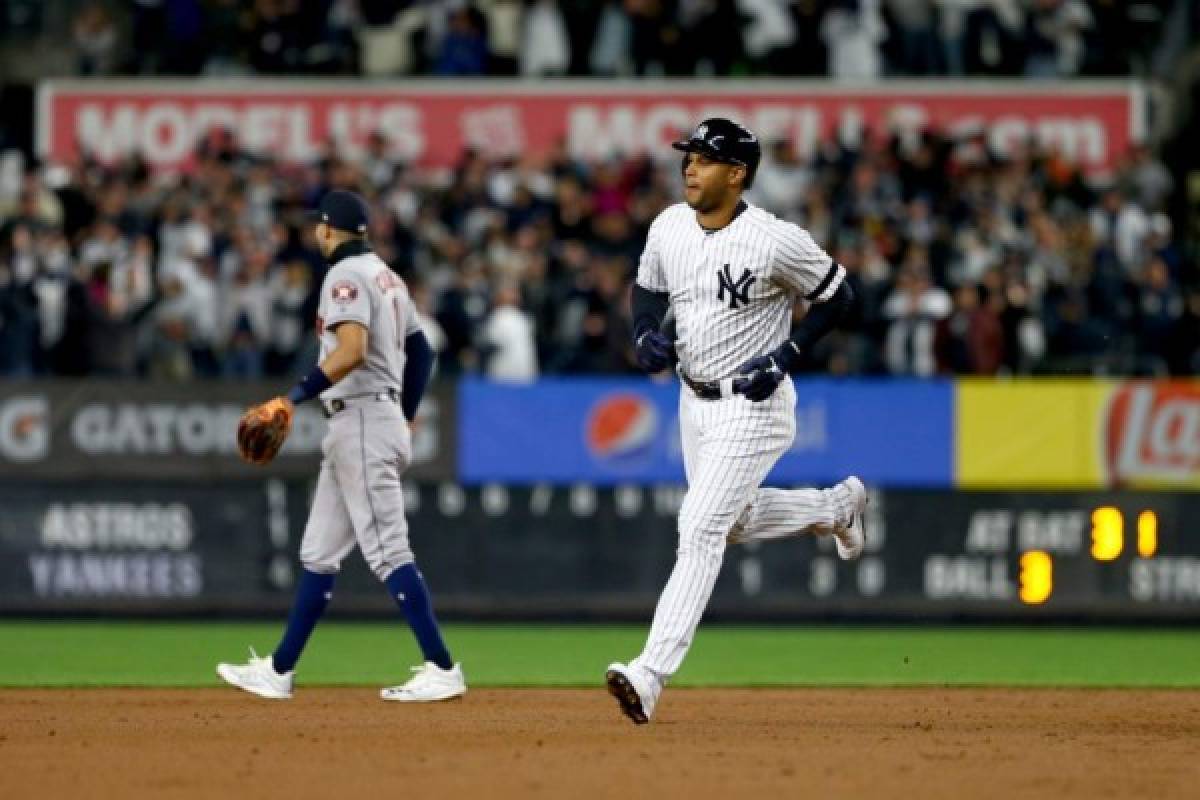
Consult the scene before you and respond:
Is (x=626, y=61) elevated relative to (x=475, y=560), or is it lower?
elevated

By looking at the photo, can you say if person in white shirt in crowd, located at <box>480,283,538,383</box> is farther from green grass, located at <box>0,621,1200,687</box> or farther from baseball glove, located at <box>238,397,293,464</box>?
baseball glove, located at <box>238,397,293,464</box>

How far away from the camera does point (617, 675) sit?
10.2m

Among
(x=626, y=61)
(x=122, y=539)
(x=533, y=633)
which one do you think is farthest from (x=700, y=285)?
(x=626, y=61)

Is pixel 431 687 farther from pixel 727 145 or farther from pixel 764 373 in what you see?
pixel 727 145

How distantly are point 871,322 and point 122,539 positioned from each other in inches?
249

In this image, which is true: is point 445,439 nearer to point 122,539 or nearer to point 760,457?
point 122,539

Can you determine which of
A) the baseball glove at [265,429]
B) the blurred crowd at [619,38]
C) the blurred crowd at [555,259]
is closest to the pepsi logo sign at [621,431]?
the blurred crowd at [555,259]

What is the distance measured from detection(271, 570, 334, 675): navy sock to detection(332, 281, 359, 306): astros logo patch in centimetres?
135

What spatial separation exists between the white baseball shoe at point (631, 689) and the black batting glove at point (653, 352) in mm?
1288

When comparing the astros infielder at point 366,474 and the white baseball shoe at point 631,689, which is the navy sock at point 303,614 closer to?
the astros infielder at point 366,474

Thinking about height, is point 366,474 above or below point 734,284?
below

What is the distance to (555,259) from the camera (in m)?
21.7

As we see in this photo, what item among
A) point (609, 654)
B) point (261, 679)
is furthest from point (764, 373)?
point (609, 654)

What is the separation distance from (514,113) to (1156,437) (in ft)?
28.9
